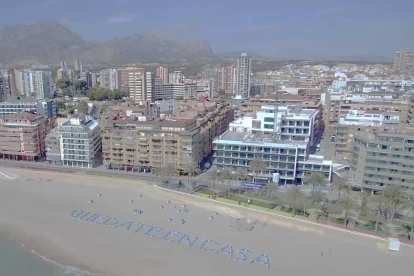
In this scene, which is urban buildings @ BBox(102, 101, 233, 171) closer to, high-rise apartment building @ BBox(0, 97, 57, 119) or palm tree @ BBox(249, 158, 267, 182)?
palm tree @ BBox(249, 158, 267, 182)

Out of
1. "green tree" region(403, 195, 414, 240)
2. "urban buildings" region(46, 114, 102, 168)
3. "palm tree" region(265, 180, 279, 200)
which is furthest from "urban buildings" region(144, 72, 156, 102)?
"green tree" region(403, 195, 414, 240)

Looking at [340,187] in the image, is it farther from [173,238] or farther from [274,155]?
[173,238]

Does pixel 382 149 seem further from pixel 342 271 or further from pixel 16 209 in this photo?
pixel 16 209

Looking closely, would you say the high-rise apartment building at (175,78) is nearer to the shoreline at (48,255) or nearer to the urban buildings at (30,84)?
the urban buildings at (30,84)

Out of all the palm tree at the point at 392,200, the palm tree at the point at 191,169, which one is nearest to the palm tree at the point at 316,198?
the palm tree at the point at 392,200

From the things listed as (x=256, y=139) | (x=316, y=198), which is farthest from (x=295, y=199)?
(x=256, y=139)

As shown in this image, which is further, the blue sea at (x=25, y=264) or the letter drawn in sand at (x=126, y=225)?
the letter drawn in sand at (x=126, y=225)
